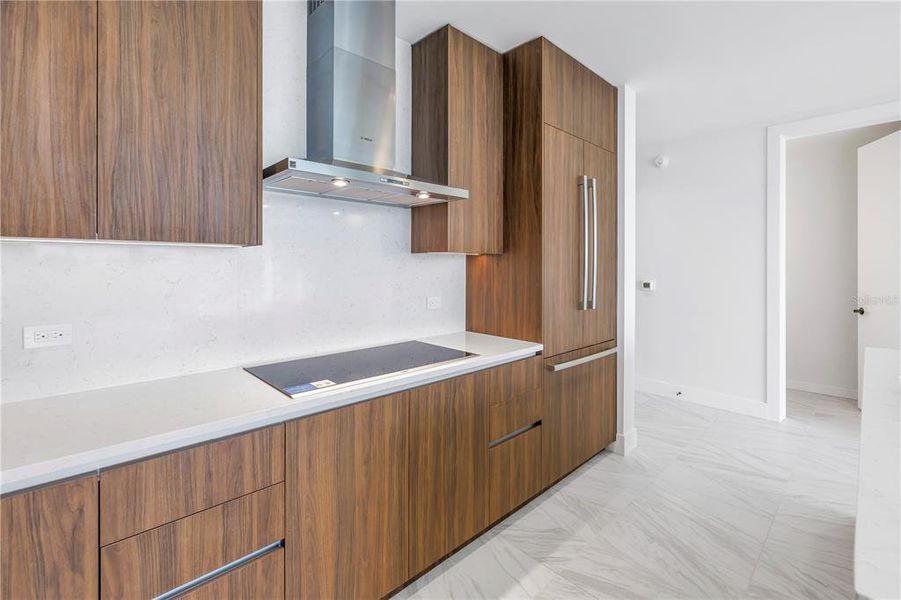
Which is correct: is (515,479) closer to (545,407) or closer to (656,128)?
(545,407)

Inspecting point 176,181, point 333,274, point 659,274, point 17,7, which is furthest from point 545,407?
point 659,274

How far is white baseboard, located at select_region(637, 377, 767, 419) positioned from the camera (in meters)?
3.96

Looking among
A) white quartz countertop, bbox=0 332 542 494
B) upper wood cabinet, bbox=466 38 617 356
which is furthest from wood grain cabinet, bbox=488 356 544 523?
white quartz countertop, bbox=0 332 542 494

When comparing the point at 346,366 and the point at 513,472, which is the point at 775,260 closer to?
the point at 513,472

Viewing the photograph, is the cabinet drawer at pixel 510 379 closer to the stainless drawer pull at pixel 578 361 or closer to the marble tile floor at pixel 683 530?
the stainless drawer pull at pixel 578 361

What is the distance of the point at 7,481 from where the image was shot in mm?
A: 930

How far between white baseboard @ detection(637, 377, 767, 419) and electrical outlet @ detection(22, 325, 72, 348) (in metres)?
4.78

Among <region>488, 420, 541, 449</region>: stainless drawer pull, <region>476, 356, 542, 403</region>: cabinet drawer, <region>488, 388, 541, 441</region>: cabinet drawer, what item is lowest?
<region>488, 420, 541, 449</region>: stainless drawer pull

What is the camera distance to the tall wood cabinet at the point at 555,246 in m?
2.45

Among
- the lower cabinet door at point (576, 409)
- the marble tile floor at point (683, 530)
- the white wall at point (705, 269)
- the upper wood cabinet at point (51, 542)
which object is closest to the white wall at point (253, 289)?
the upper wood cabinet at point (51, 542)

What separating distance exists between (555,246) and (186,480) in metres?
2.05

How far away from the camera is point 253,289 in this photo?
1874 millimetres

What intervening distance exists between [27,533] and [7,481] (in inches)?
5.6

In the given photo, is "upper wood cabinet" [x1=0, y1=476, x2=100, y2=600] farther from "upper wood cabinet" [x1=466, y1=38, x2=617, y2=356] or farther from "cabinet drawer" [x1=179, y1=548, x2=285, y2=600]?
"upper wood cabinet" [x1=466, y1=38, x2=617, y2=356]
